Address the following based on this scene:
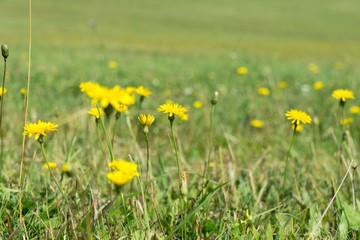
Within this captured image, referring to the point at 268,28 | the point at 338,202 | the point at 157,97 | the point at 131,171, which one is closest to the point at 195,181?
the point at 338,202

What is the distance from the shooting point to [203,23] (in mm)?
41469

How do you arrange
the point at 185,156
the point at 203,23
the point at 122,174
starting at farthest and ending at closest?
the point at 203,23 → the point at 185,156 → the point at 122,174

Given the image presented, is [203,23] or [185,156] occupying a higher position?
[185,156]

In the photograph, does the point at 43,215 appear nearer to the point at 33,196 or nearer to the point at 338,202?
the point at 33,196

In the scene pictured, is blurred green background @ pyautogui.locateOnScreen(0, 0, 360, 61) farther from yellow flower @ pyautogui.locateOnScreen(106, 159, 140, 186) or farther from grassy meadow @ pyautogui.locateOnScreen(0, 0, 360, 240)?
yellow flower @ pyautogui.locateOnScreen(106, 159, 140, 186)

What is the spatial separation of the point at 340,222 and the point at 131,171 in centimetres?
100

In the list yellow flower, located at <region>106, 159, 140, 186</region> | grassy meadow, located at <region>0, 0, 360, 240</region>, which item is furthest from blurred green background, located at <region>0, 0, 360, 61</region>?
yellow flower, located at <region>106, 159, 140, 186</region>

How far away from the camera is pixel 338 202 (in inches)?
72.7

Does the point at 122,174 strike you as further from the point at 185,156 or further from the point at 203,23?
the point at 203,23

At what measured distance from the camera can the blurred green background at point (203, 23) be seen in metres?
27.9

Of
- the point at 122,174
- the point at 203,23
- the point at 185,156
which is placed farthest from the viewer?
the point at 203,23

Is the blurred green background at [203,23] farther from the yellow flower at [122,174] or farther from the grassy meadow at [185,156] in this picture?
the yellow flower at [122,174]

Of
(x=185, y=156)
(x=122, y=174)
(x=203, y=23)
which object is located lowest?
(x=203, y=23)

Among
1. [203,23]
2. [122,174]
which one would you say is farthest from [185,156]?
[203,23]
